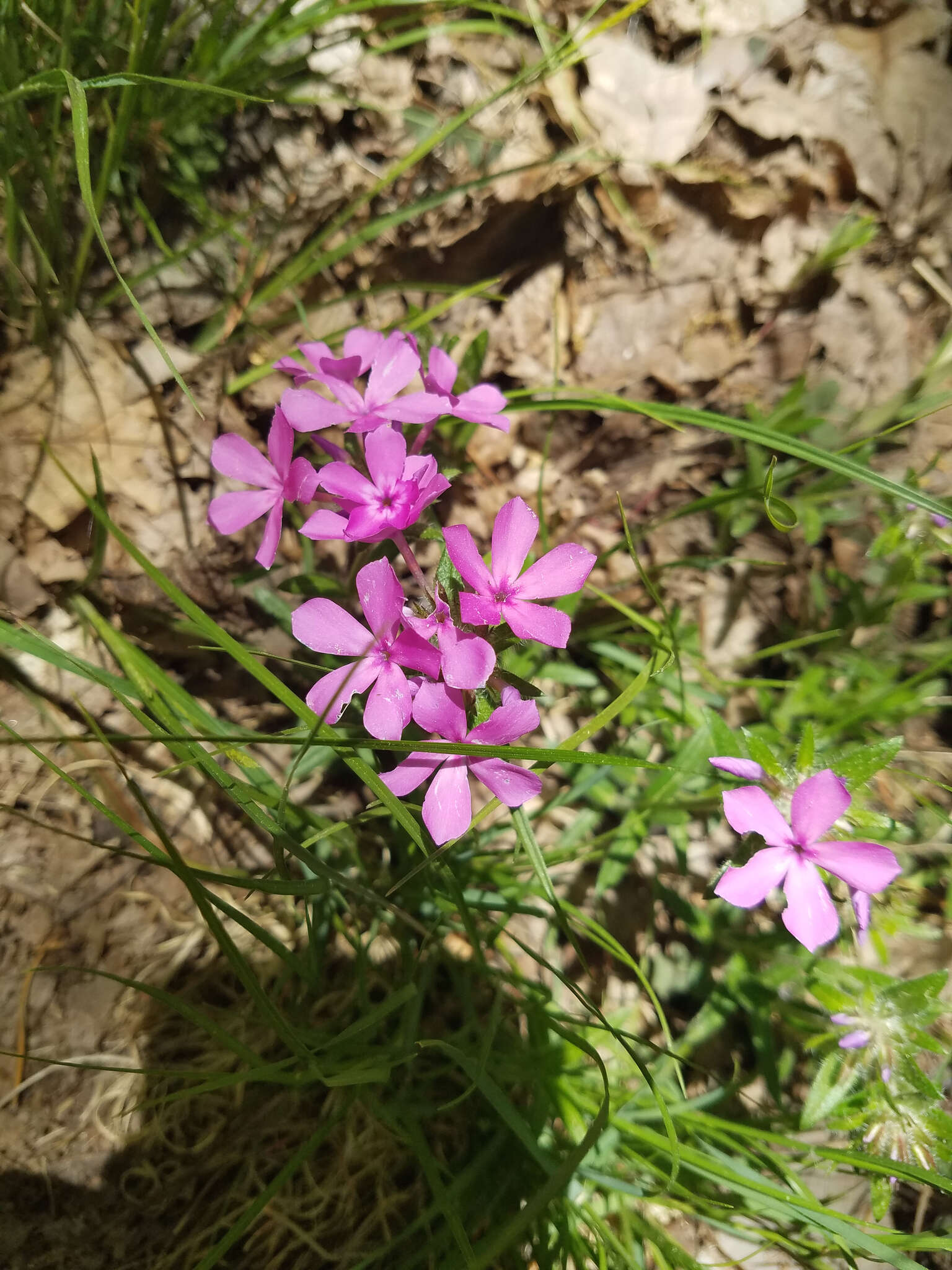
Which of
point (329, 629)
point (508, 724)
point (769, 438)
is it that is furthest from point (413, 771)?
point (769, 438)

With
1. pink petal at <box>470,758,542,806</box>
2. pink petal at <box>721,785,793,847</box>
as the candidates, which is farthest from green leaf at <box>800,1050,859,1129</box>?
pink petal at <box>470,758,542,806</box>

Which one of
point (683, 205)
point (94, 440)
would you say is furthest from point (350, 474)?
point (683, 205)

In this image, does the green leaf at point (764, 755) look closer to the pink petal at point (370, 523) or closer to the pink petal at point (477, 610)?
the pink petal at point (477, 610)

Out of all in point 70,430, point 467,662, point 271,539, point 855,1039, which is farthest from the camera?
point 70,430

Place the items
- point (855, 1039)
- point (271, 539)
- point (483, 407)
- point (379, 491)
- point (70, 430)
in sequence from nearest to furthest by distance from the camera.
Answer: point (379, 491), point (271, 539), point (483, 407), point (855, 1039), point (70, 430)

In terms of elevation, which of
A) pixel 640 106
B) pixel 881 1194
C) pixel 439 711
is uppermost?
pixel 640 106

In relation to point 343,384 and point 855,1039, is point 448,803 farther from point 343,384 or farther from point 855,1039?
point 855,1039

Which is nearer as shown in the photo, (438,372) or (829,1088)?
(438,372)

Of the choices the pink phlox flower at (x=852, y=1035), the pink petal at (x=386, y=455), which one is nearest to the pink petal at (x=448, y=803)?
the pink petal at (x=386, y=455)
